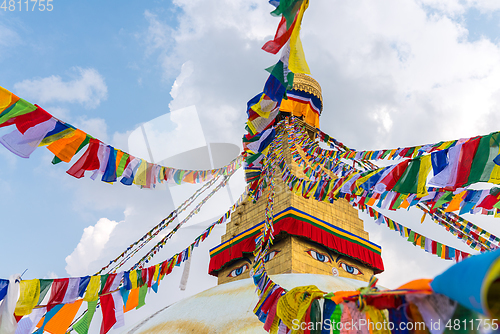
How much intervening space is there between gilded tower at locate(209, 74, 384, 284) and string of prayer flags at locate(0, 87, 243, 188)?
2808mm

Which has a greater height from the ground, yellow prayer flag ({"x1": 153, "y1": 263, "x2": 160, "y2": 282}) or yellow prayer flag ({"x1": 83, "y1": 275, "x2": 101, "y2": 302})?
yellow prayer flag ({"x1": 153, "y1": 263, "x2": 160, "y2": 282})

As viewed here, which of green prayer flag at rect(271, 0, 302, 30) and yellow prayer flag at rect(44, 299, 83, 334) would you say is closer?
green prayer flag at rect(271, 0, 302, 30)

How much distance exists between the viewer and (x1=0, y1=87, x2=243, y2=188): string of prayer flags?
4051 millimetres

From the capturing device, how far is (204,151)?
9180 mm

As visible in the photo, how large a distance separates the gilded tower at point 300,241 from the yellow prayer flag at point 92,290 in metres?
3.73

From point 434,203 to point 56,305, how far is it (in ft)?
16.7

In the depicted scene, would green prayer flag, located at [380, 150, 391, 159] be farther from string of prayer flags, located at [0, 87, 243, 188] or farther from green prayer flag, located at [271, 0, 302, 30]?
string of prayer flags, located at [0, 87, 243, 188]

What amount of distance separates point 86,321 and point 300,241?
4.75 meters

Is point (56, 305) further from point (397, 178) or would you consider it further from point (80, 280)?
point (397, 178)

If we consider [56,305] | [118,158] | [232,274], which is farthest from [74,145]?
[232,274]

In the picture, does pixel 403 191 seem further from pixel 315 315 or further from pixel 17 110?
pixel 17 110

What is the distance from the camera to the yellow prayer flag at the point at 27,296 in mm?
4023

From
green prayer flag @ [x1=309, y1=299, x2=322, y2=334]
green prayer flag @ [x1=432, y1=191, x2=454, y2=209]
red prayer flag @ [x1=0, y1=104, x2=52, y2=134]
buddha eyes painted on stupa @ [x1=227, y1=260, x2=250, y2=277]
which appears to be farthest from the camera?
buddha eyes painted on stupa @ [x1=227, y1=260, x2=250, y2=277]

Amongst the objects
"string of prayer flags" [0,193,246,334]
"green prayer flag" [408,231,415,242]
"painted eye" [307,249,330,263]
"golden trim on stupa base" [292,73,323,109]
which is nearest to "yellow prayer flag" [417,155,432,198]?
"green prayer flag" [408,231,415,242]
